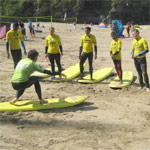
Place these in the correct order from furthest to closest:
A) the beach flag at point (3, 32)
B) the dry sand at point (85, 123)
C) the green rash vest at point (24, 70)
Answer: the beach flag at point (3, 32)
the green rash vest at point (24, 70)
the dry sand at point (85, 123)

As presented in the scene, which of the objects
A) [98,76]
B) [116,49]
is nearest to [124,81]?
[98,76]

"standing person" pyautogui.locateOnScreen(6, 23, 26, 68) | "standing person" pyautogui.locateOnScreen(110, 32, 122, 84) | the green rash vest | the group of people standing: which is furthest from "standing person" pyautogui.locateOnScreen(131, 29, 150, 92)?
"standing person" pyautogui.locateOnScreen(6, 23, 26, 68)

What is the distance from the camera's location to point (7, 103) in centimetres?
604

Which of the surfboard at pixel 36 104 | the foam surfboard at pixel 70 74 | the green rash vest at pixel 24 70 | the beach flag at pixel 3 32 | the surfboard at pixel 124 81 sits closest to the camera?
the green rash vest at pixel 24 70

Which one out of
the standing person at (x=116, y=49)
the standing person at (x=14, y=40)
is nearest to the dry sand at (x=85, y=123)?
the standing person at (x=116, y=49)

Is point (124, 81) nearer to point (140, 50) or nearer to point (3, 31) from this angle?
point (140, 50)

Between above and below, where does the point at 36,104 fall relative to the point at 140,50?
below

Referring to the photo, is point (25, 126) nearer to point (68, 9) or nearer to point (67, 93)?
point (67, 93)

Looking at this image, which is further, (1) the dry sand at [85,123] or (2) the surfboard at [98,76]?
(2) the surfboard at [98,76]

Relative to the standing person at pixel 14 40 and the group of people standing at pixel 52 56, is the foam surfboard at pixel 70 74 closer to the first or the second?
the group of people standing at pixel 52 56

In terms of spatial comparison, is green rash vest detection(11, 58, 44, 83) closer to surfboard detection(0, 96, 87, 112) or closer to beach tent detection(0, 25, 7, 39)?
surfboard detection(0, 96, 87, 112)

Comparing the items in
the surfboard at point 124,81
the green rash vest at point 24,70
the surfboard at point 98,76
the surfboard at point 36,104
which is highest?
the green rash vest at point 24,70

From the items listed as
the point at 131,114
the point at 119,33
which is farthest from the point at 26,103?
the point at 119,33

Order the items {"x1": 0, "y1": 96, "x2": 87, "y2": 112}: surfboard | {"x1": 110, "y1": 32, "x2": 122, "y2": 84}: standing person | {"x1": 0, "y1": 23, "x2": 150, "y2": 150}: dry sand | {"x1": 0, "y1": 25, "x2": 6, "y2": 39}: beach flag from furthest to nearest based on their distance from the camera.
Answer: {"x1": 0, "y1": 25, "x2": 6, "y2": 39}: beach flag
{"x1": 110, "y1": 32, "x2": 122, "y2": 84}: standing person
{"x1": 0, "y1": 96, "x2": 87, "y2": 112}: surfboard
{"x1": 0, "y1": 23, "x2": 150, "y2": 150}: dry sand
